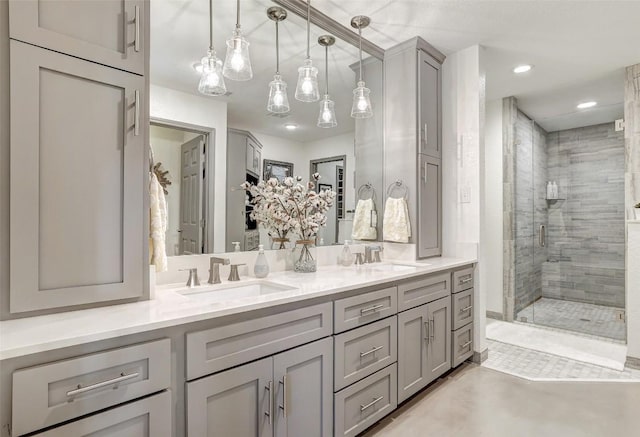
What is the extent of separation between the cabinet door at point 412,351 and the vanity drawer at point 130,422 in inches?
52.3

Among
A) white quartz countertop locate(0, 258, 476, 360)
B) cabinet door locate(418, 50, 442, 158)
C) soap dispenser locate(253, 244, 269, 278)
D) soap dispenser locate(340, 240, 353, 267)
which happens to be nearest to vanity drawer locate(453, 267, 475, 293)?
soap dispenser locate(340, 240, 353, 267)

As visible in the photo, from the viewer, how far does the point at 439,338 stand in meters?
2.35

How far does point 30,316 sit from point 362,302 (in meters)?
1.34

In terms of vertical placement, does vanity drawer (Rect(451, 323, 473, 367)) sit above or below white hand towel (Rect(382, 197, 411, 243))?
below

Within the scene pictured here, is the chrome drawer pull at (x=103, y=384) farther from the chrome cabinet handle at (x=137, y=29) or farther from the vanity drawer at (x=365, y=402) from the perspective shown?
the chrome cabinet handle at (x=137, y=29)

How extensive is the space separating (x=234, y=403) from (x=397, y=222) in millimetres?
1842

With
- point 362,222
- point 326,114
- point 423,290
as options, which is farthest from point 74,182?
point 362,222

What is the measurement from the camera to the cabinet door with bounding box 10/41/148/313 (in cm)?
108

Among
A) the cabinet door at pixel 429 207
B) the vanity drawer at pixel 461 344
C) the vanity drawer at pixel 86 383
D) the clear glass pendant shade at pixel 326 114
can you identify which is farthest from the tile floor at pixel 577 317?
the vanity drawer at pixel 86 383

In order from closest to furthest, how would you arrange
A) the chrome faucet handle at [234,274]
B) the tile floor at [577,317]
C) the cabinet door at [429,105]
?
the chrome faucet handle at [234,274] → the cabinet door at [429,105] → the tile floor at [577,317]

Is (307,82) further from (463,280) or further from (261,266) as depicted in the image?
(463,280)

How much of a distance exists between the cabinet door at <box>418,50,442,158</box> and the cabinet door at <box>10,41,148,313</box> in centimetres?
212

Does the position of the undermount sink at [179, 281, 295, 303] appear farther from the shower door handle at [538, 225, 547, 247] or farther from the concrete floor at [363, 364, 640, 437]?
the shower door handle at [538, 225, 547, 247]

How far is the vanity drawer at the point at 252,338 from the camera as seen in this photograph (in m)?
1.18
